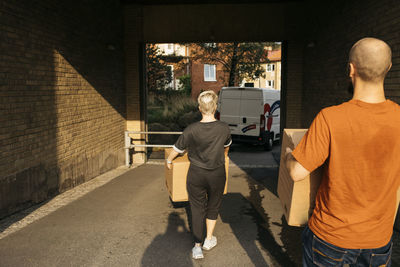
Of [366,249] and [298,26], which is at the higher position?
[298,26]

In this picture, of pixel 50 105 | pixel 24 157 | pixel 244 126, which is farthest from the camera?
pixel 244 126

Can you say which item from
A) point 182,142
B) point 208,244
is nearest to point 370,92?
point 182,142

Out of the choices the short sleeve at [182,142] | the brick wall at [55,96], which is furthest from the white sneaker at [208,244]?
the brick wall at [55,96]

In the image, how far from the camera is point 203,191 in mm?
3826

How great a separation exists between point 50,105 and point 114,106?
3.22m

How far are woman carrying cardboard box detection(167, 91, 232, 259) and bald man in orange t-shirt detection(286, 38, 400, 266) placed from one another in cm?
178

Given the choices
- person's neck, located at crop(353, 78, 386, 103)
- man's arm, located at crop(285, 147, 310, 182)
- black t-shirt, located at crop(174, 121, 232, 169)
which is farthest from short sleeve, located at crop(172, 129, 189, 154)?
person's neck, located at crop(353, 78, 386, 103)

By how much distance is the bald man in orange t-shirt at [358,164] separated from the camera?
1.75m

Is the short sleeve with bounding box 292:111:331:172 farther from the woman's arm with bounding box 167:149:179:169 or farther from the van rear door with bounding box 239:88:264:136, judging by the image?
the van rear door with bounding box 239:88:264:136

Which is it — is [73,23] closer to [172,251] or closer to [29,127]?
[29,127]

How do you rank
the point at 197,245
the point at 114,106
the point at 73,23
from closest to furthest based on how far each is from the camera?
the point at 197,245
the point at 73,23
the point at 114,106

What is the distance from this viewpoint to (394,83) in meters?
4.76

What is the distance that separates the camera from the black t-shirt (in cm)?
365

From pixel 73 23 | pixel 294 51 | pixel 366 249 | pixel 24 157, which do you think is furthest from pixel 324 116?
pixel 294 51
